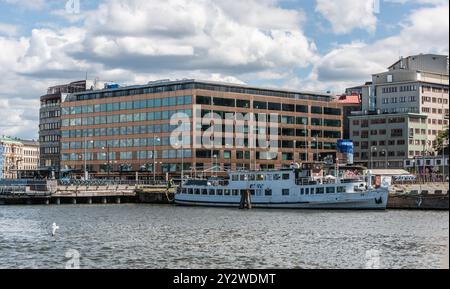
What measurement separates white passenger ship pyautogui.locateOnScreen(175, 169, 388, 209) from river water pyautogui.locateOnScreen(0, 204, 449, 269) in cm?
2256

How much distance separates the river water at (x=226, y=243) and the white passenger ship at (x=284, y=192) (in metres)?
22.6

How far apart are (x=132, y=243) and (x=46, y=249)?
8339 millimetres

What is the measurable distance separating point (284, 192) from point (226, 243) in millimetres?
67587

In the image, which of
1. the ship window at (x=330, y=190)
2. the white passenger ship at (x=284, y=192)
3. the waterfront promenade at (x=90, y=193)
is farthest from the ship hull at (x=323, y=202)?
the waterfront promenade at (x=90, y=193)

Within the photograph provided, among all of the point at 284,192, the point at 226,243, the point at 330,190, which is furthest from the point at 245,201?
the point at 226,243

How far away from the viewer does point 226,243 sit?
66.8m

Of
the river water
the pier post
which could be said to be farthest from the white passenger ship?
the river water

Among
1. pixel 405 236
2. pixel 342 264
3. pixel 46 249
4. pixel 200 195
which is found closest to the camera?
pixel 342 264

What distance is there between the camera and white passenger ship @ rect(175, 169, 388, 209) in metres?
124

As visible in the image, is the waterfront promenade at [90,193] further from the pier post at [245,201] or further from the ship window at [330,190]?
the pier post at [245,201]

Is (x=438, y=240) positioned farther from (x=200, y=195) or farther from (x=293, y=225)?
(x=200, y=195)

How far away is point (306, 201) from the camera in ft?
424
